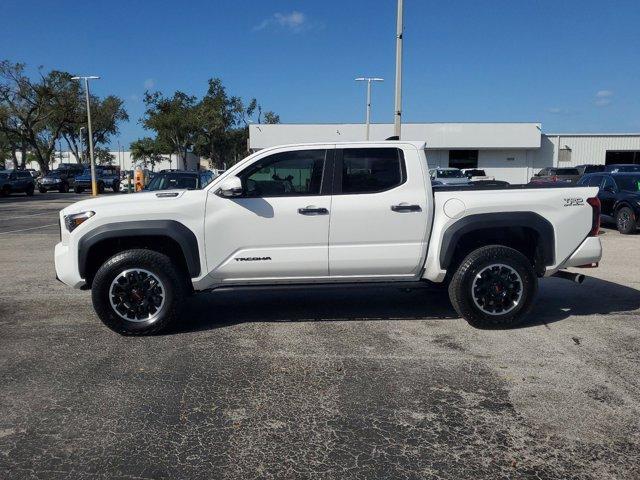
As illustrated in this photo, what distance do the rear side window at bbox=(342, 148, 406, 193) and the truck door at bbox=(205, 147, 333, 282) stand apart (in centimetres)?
21

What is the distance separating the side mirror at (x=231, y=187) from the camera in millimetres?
5336

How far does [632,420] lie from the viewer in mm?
3736

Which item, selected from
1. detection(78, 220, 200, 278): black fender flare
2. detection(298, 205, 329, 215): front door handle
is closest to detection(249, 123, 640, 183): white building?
detection(298, 205, 329, 215): front door handle

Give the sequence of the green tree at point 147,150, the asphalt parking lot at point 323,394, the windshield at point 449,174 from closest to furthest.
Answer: the asphalt parking lot at point 323,394 < the windshield at point 449,174 < the green tree at point 147,150

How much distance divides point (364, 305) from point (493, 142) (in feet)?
142

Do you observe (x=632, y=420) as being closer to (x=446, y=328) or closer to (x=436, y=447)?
(x=436, y=447)

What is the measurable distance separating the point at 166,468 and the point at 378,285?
3.11 m

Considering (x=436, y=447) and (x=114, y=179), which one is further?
(x=114, y=179)

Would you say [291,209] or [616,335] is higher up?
[291,209]

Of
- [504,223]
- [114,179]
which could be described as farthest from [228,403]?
[114,179]

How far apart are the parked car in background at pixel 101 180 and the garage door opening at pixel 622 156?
40.5 meters

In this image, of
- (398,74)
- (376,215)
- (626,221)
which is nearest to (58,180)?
(398,74)

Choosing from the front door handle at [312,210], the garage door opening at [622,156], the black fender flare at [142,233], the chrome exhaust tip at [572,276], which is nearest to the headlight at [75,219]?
the black fender flare at [142,233]

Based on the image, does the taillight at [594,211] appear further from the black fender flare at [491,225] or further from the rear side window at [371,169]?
the rear side window at [371,169]
